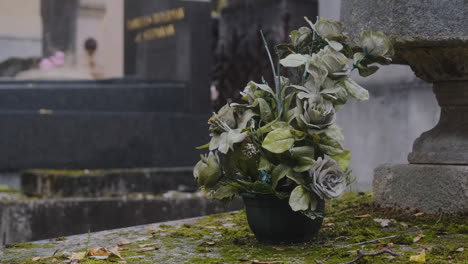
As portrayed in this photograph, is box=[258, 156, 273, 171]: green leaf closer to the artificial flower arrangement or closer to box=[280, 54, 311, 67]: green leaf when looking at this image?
the artificial flower arrangement

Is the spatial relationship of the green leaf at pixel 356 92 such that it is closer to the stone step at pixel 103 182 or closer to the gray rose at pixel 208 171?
the gray rose at pixel 208 171

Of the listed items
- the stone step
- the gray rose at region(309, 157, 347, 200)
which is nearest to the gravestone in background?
the stone step

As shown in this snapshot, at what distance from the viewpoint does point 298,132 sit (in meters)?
2.47

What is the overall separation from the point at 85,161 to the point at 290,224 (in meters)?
3.72

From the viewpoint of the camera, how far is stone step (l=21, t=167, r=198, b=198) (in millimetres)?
4945

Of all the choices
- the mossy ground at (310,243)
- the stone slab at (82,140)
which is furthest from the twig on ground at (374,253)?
the stone slab at (82,140)

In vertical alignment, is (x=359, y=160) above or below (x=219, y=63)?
below

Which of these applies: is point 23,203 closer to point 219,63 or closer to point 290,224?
point 290,224

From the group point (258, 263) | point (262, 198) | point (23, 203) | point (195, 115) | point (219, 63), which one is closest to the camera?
point (258, 263)

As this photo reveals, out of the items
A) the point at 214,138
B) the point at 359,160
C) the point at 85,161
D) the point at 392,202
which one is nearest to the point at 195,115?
the point at 85,161

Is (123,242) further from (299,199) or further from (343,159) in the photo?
(343,159)

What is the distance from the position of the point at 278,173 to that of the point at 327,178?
17 cm

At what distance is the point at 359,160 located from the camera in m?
5.89

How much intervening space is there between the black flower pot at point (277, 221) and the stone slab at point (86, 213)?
194 cm
